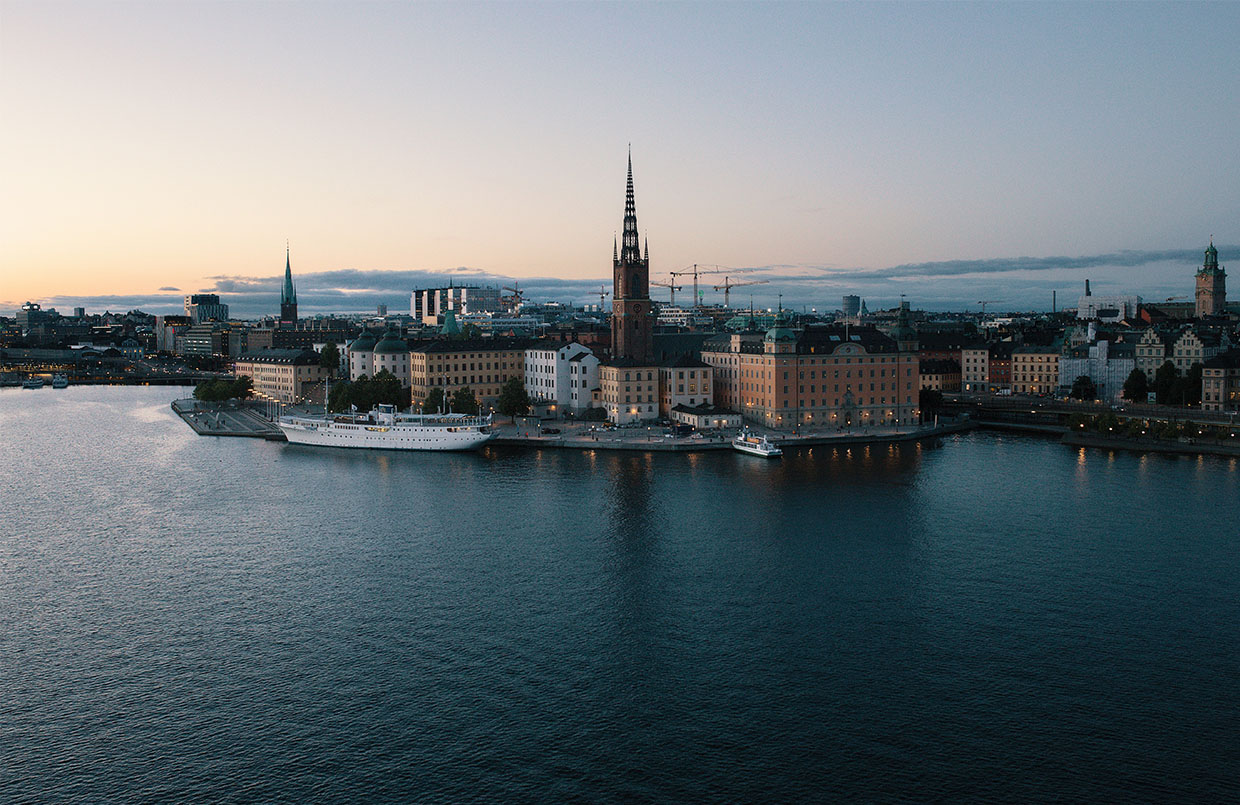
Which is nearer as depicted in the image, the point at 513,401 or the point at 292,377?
the point at 513,401

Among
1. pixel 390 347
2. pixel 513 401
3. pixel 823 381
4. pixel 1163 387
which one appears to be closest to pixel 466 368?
pixel 390 347

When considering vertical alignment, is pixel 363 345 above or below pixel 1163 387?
above

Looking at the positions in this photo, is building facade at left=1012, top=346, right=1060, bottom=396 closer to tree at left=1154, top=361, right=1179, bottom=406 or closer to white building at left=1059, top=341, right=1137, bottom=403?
white building at left=1059, top=341, right=1137, bottom=403

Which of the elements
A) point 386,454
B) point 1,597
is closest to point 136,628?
point 1,597

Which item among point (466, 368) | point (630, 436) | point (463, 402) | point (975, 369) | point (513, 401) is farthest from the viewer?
point (975, 369)

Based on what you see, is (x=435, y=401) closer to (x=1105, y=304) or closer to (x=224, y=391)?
(x=224, y=391)

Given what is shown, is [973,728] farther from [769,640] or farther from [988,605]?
[988,605]

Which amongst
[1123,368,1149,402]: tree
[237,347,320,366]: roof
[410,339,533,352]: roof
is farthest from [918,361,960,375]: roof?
[237,347,320,366]: roof
